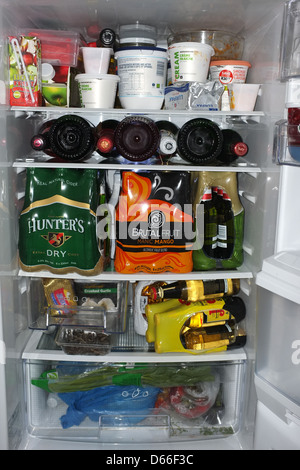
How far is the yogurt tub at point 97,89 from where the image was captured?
4.84ft

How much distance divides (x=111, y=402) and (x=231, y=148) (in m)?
1.09

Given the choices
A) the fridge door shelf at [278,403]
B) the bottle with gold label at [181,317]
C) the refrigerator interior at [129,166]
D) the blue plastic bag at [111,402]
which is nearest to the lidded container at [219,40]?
the refrigerator interior at [129,166]

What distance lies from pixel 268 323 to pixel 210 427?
0.67 meters

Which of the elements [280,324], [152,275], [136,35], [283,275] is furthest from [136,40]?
[280,324]

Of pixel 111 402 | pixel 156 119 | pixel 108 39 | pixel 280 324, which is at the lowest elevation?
pixel 111 402

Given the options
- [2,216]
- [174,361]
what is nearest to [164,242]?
[174,361]

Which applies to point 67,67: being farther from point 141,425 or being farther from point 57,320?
point 141,425

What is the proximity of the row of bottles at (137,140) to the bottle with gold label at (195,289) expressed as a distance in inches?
19.2

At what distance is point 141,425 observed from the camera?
5.64 feet

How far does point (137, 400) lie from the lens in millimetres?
1717

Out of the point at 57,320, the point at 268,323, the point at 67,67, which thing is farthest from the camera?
the point at 57,320

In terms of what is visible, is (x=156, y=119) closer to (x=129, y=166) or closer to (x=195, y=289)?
(x=129, y=166)

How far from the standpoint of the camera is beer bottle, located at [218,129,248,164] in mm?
1454

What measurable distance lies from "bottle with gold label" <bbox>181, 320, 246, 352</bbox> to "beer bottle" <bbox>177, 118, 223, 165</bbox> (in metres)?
0.65
